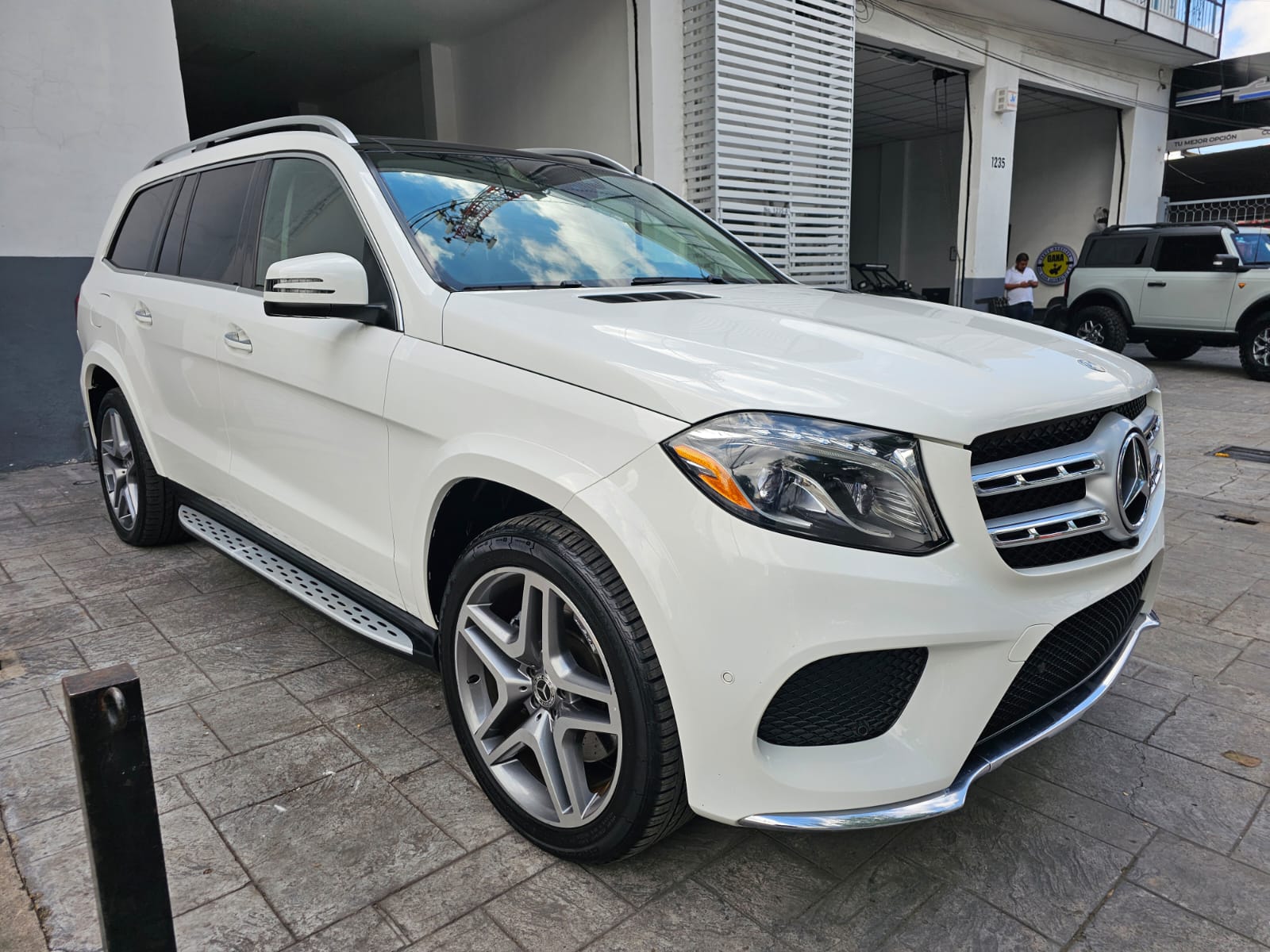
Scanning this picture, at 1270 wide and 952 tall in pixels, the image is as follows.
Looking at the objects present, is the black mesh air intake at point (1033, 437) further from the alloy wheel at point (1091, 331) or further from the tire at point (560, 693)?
the alloy wheel at point (1091, 331)

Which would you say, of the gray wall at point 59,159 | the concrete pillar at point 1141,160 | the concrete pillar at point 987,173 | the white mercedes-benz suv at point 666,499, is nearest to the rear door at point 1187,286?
the concrete pillar at point 987,173

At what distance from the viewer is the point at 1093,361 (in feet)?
7.34

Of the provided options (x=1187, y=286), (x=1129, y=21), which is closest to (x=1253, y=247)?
(x=1187, y=286)

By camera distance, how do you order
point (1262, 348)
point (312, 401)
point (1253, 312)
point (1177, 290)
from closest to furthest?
point (312, 401) < point (1262, 348) < point (1253, 312) < point (1177, 290)

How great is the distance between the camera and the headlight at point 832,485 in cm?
163

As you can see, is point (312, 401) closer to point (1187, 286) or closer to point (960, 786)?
point (960, 786)

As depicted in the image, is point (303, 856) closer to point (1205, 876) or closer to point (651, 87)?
point (1205, 876)

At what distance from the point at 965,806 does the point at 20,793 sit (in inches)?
99.9

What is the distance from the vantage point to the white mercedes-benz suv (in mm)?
1650

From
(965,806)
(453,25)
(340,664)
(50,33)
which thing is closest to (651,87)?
(453,25)

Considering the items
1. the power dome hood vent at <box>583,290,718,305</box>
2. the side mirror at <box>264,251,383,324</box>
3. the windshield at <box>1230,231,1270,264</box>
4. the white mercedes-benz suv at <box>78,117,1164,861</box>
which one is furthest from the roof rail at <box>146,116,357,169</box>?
the windshield at <box>1230,231,1270,264</box>

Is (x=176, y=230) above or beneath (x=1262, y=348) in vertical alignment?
above

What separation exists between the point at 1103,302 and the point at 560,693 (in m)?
12.7

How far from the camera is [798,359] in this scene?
6.00 ft
